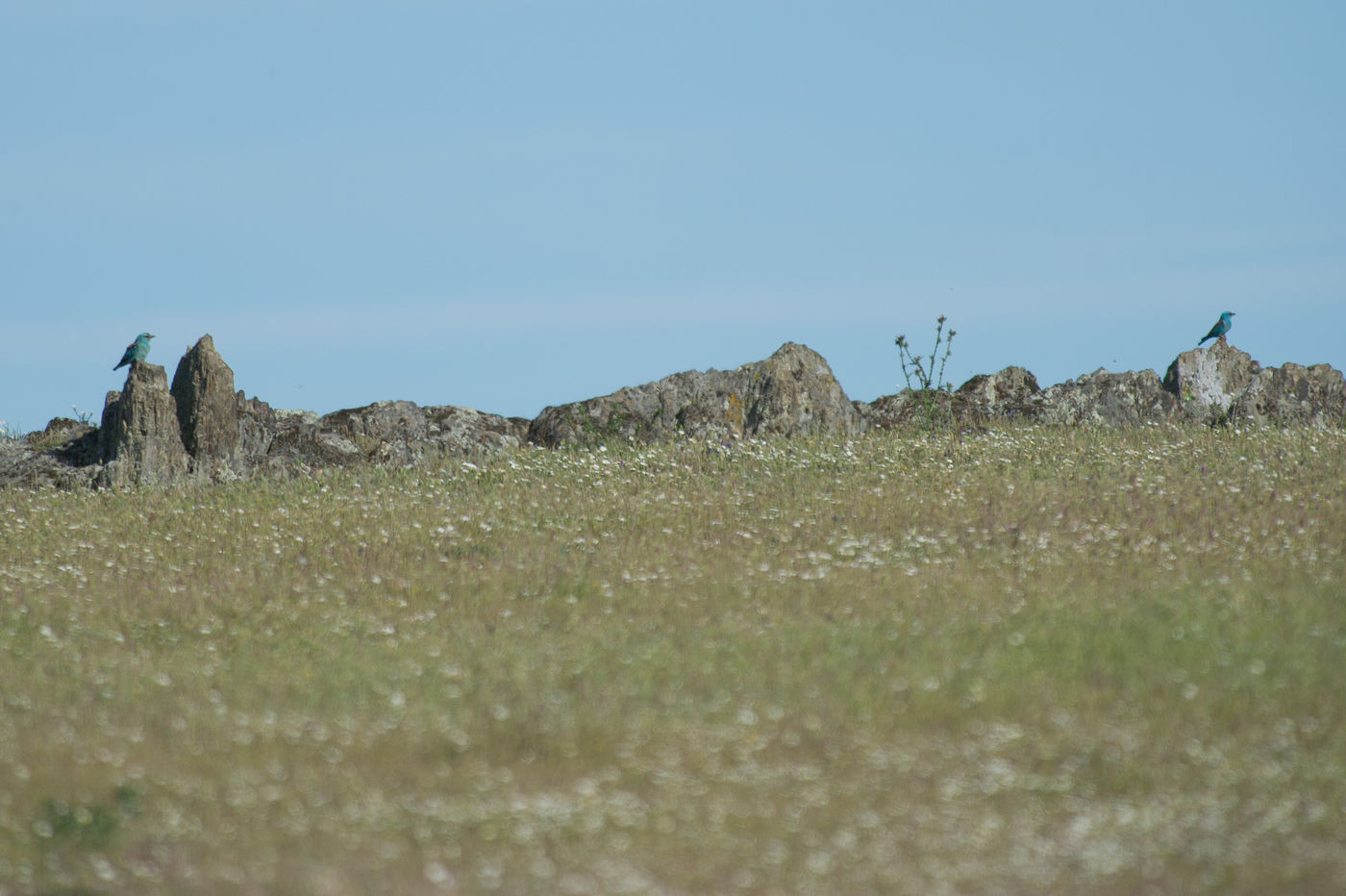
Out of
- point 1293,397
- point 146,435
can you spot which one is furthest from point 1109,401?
point 146,435

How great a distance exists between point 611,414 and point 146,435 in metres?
7.19

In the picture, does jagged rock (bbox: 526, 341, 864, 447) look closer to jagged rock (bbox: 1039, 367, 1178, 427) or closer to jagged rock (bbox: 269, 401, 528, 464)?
jagged rock (bbox: 269, 401, 528, 464)

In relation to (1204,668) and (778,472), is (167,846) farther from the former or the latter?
(778,472)

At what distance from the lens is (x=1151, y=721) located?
8977 millimetres

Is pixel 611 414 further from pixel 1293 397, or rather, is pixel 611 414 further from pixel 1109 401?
pixel 1293 397

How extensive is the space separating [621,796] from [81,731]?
13.7 ft

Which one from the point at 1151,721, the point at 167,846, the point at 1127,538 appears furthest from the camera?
the point at 1127,538

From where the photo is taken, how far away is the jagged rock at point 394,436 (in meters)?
20.7

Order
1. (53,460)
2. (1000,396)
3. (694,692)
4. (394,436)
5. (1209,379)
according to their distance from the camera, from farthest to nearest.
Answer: (1000,396) → (1209,379) → (394,436) → (53,460) → (694,692)

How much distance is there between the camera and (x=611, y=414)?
21234 millimetres

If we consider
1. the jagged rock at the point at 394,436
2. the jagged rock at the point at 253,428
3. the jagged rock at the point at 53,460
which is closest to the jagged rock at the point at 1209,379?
the jagged rock at the point at 394,436

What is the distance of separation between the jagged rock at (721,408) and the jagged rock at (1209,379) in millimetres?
5763

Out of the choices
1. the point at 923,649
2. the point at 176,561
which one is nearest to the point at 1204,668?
the point at 923,649

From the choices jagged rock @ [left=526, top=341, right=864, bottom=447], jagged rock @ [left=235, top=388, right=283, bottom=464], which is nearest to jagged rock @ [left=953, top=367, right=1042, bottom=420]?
jagged rock @ [left=526, top=341, right=864, bottom=447]
